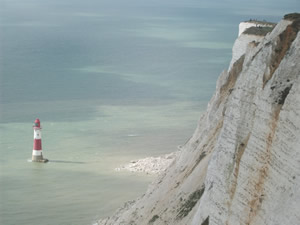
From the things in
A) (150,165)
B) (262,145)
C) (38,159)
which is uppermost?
(262,145)

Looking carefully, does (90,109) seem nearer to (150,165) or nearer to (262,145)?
(150,165)

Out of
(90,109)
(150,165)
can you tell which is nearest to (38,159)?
(150,165)

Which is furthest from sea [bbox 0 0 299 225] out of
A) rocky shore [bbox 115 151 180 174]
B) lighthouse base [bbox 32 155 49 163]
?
rocky shore [bbox 115 151 180 174]

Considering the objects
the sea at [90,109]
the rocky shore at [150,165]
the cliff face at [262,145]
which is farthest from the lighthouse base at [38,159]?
the cliff face at [262,145]

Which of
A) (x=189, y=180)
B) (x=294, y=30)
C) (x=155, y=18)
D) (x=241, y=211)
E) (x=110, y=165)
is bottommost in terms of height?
(x=155, y=18)

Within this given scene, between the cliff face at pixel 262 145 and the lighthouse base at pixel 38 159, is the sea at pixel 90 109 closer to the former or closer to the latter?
the lighthouse base at pixel 38 159

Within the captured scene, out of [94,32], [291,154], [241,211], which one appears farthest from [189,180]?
[94,32]

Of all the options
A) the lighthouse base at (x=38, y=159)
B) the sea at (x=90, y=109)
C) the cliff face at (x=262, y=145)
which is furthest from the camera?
the lighthouse base at (x=38, y=159)

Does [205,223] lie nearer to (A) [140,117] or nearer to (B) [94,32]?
(A) [140,117]
